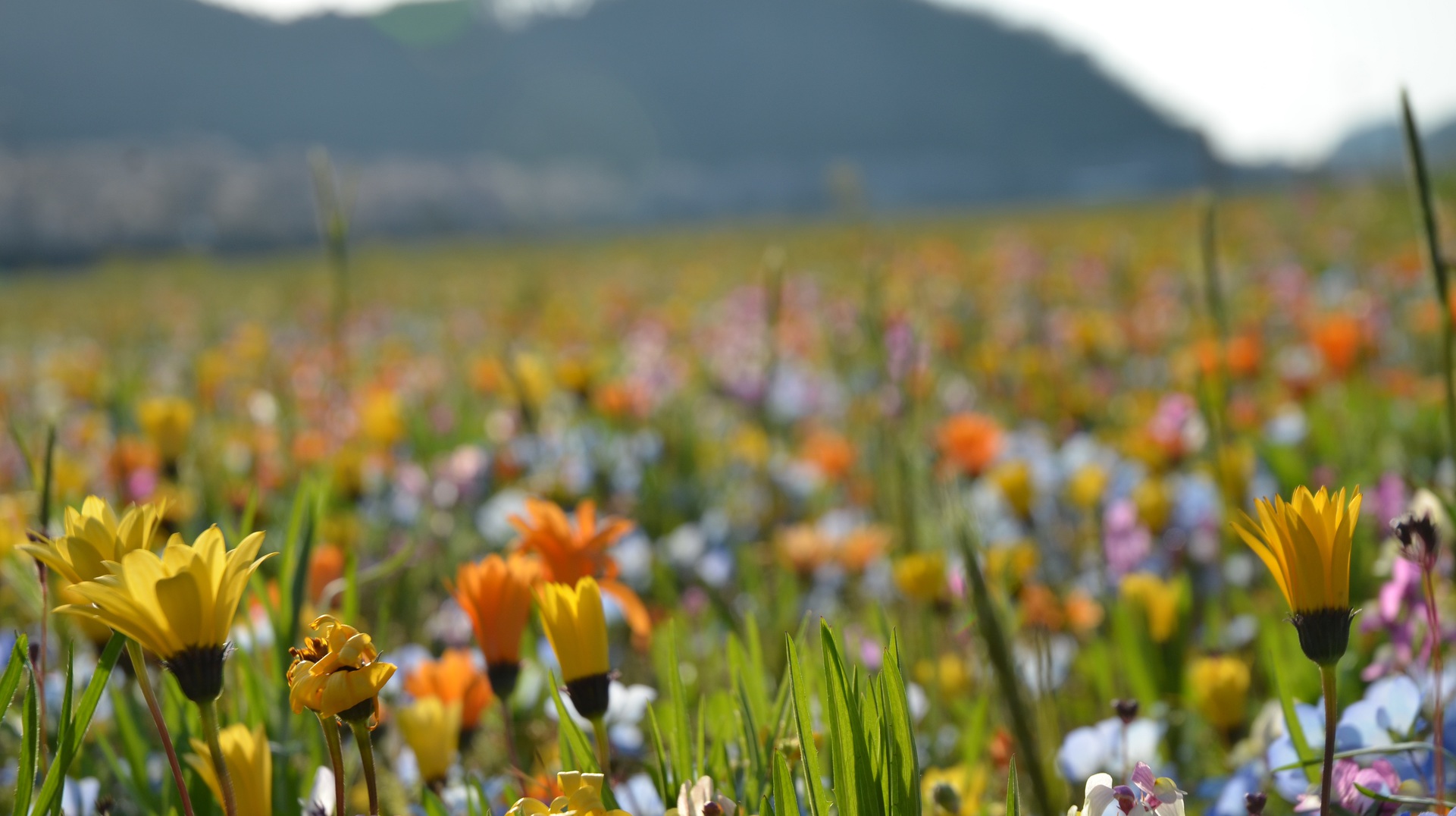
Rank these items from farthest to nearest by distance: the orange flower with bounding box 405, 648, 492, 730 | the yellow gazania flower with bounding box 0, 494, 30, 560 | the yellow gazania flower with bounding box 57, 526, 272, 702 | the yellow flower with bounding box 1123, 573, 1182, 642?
the yellow flower with bounding box 1123, 573, 1182, 642 < the yellow gazania flower with bounding box 0, 494, 30, 560 < the orange flower with bounding box 405, 648, 492, 730 < the yellow gazania flower with bounding box 57, 526, 272, 702

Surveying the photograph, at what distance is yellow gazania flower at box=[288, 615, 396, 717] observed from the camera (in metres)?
0.56

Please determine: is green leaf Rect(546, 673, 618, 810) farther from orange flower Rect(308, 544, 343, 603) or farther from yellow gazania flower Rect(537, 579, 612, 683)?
orange flower Rect(308, 544, 343, 603)

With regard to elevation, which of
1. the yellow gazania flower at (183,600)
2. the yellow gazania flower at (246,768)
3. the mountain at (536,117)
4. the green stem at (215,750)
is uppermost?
the mountain at (536,117)

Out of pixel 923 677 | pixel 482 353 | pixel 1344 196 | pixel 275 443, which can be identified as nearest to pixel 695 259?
pixel 1344 196

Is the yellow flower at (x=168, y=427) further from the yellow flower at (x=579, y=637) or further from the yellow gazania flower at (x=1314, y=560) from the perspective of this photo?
the yellow gazania flower at (x=1314, y=560)

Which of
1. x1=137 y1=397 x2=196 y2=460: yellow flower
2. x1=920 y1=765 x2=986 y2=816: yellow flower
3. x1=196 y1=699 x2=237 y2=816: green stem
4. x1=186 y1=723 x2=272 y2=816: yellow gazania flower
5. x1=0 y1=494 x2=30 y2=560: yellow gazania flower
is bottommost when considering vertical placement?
x1=920 y1=765 x2=986 y2=816: yellow flower

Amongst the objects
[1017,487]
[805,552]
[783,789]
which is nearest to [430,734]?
[783,789]

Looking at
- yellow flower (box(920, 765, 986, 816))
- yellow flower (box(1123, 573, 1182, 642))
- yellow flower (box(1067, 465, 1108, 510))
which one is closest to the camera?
yellow flower (box(920, 765, 986, 816))

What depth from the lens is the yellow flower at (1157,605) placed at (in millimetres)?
1260

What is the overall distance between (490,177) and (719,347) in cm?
5218

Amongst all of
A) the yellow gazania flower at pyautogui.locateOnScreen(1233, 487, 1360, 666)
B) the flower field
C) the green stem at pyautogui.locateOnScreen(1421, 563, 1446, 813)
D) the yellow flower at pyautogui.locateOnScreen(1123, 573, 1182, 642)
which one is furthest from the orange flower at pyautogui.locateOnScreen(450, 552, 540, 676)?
the yellow flower at pyautogui.locateOnScreen(1123, 573, 1182, 642)

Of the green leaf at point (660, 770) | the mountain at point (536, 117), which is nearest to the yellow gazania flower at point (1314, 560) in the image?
the green leaf at point (660, 770)

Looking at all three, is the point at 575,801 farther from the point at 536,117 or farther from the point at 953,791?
the point at 536,117

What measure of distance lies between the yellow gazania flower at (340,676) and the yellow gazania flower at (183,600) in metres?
0.05
